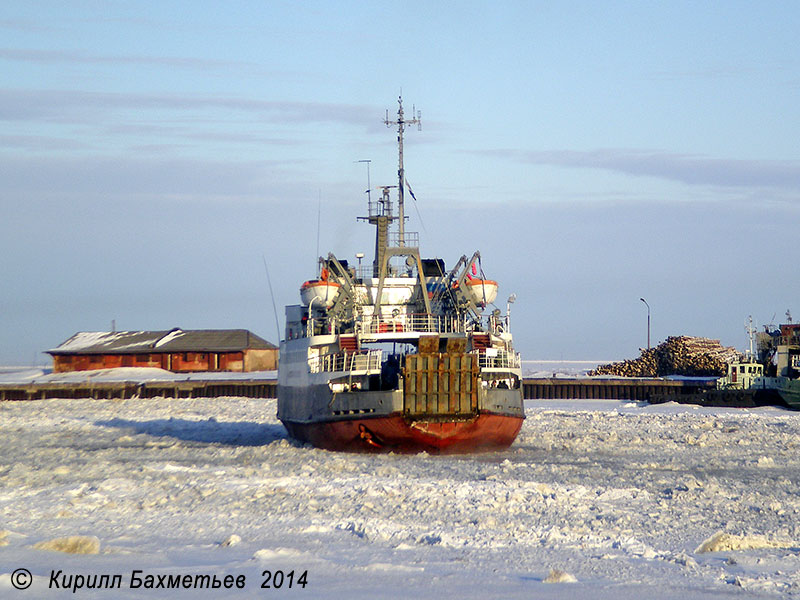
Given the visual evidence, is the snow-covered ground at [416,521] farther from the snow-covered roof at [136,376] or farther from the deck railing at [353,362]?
the snow-covered roof at [136,376]

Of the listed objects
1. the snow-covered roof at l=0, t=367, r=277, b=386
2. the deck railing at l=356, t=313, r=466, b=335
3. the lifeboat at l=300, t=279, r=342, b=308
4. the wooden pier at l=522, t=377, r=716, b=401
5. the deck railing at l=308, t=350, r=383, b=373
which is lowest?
the wooden pier at l=522, t=377, r=716, b=401

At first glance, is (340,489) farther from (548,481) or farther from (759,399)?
(759,399)

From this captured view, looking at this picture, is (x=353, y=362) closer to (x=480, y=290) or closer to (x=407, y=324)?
(x=407, y=324)

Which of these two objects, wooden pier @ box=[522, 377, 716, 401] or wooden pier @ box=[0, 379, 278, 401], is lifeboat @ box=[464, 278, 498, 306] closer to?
wooden pier @ box=[522, 377, 716, 401]

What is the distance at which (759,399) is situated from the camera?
5428 centimetres

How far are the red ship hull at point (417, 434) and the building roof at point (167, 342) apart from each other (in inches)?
2194

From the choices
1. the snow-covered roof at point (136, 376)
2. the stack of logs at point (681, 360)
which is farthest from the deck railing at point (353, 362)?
the stack of logs at point (681, 360)

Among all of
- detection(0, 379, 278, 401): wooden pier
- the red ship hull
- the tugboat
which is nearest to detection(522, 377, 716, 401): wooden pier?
detection(0, 379, 278, 401): wooden pier

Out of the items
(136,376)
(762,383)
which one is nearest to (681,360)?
(762,383)

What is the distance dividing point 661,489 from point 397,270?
17.9m

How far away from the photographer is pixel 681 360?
80.1m

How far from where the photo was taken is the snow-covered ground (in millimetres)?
11508

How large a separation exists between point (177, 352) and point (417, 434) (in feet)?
194

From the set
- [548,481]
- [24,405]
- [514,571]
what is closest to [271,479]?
[548,481]
